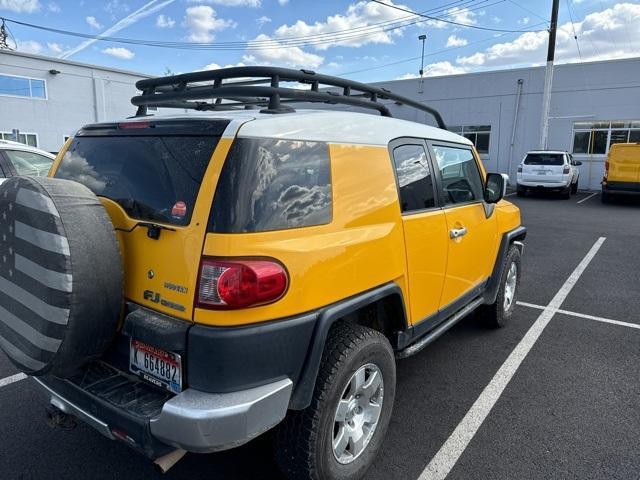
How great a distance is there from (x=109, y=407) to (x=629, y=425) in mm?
3111

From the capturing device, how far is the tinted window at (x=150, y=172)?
2023 millimetres

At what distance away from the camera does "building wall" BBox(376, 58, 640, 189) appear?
1998 cm

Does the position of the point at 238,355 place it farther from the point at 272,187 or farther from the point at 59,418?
the point at 59,418

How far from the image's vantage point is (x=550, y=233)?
404 inches

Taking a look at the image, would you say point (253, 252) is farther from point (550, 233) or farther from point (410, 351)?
point (550, 233)

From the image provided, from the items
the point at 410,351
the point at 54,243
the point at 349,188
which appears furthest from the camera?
the point at 410,351

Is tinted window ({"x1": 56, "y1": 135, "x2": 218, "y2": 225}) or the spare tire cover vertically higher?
tinted window ({"x1": 56, "y1": 135, "x2": 218, "y2": 225})

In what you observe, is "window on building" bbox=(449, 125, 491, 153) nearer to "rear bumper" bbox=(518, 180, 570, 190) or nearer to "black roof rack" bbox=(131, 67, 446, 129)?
"rear bumper" bbox=(518, 180, 570, 190)

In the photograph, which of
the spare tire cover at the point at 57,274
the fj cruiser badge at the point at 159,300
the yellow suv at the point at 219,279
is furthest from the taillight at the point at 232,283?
the spare tire cover at the point at 57,274

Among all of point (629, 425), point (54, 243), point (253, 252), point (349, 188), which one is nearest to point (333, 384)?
point (253, 252)

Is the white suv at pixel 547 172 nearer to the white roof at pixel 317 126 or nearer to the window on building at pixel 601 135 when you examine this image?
the window on building at pixel 601 135

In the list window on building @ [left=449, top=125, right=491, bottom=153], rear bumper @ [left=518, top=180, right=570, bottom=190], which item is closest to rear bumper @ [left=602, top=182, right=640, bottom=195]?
rear bumper @ [left=518, top=180, right=570, bottom=190]

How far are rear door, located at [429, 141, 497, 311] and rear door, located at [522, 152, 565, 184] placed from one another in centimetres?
1487

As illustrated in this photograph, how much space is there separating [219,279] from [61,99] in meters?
25.7
